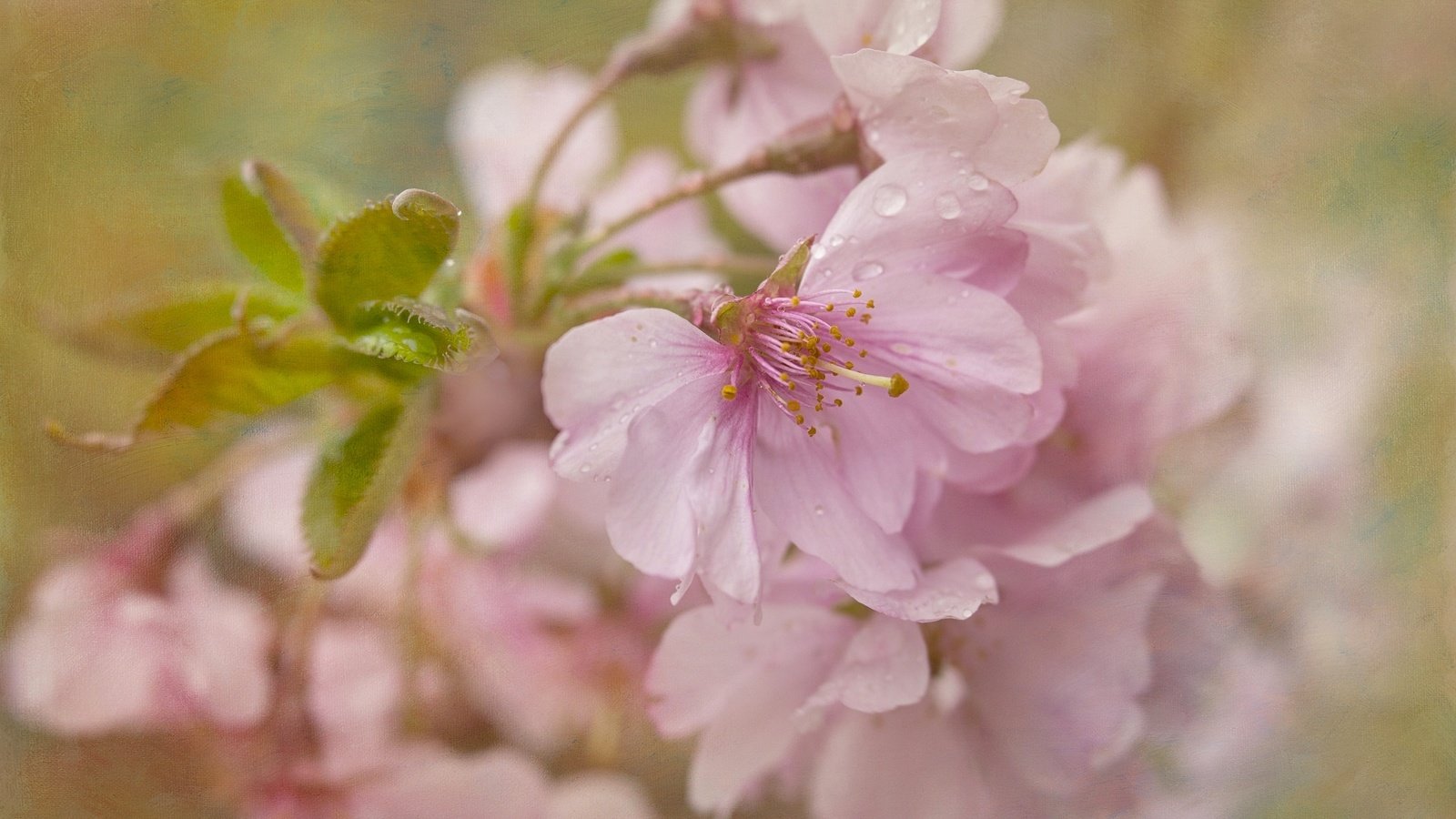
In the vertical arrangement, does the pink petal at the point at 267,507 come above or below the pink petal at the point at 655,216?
below

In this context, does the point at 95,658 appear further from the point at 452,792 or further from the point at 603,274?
the point at 603,274

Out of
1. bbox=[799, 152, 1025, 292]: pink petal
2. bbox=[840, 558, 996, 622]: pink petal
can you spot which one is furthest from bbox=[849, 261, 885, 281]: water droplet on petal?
bbox=[840, 558, 996, 622]: pink petal

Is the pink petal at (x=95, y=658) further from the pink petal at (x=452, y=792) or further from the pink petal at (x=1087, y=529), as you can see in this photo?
the pink petal at (x=1087, y=529)

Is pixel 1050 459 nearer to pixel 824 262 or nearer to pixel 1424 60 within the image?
pixel 824 262

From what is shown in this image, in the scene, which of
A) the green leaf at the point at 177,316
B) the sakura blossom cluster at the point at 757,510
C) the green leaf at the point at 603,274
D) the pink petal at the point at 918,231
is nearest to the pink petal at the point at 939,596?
the sakura blossom cluster at the point at 757,510

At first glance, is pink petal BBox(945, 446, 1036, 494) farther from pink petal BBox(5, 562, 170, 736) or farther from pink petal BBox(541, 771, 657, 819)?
pink petal BBox(5, 562, 170, 736)

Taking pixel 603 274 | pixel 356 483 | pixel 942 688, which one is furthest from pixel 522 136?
pixel 942 688
